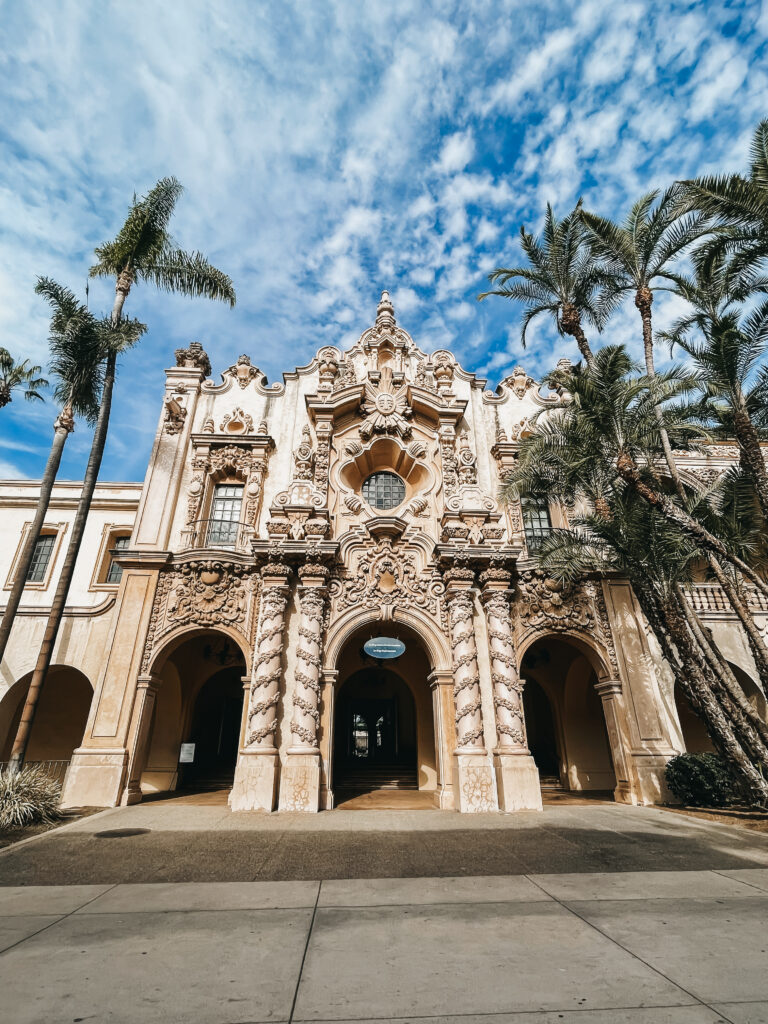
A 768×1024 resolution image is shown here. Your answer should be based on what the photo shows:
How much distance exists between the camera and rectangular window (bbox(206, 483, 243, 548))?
17.4 meters

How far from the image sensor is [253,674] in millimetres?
14234

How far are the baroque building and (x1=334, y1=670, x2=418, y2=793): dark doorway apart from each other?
0.09m

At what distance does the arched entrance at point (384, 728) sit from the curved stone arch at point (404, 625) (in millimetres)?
453

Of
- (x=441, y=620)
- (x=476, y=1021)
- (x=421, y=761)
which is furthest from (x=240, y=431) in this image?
(x=476, y=1021)

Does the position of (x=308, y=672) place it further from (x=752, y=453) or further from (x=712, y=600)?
(x=712, y=600)

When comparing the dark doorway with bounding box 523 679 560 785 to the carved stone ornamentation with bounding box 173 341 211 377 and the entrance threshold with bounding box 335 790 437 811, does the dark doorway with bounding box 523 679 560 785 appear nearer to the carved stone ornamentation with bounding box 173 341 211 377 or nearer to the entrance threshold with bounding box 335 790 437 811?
the entrance threshold with bounding box 335 790 437 811

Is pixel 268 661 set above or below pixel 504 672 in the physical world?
above

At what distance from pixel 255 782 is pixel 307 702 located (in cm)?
230

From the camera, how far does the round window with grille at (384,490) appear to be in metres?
18.5

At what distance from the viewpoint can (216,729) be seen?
63.7ft

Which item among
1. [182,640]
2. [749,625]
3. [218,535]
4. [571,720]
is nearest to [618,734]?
[571,720]

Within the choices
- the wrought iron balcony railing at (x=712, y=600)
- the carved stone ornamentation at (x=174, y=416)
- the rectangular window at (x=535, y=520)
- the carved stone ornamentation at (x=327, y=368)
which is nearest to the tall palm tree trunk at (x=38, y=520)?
the carved stone ornamentation at (x=174, y=416)

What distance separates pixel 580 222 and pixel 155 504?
1707 cm

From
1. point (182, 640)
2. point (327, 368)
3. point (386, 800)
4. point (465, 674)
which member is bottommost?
point (386, 800)
